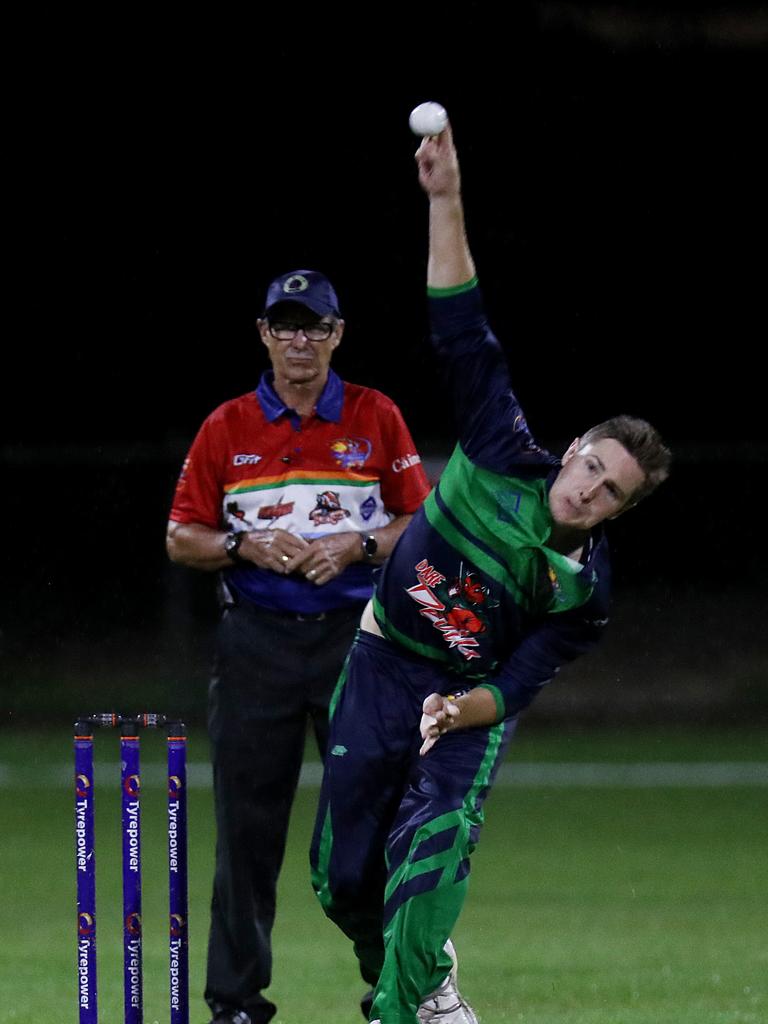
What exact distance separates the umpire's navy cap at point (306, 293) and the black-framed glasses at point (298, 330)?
43 mm

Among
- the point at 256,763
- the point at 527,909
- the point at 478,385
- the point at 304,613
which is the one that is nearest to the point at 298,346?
the point at 304,613

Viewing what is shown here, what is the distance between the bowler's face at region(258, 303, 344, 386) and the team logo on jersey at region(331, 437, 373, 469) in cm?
19

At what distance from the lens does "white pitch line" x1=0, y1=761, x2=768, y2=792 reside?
1116 cm

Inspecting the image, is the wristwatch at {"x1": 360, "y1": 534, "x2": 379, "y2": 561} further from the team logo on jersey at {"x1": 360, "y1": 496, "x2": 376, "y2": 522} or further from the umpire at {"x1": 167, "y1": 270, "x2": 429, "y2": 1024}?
the team logo on jersey at {"x1": 360, "y1": 496, "x2": 376, "y2": 522}

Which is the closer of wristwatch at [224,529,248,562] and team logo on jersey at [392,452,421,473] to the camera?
wristwatch at [224,529,248,562]

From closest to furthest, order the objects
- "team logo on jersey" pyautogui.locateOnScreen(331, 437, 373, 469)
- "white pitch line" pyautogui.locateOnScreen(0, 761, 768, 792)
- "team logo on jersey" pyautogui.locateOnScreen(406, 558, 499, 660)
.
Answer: "team logo on jersey" pyautogui.locateOnScreen(406, 558, 499, 660) → "team logo on jersey" pyautogui.locateOnScreen(331, 437, 373, 469) → "white pitch line" pyautogui.locateOnScreen(0, 761, 768, 792)

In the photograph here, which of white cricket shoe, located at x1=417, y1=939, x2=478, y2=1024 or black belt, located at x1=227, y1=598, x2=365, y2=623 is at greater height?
black belt, located at x1=227, y1=598, x2=365, y2=623

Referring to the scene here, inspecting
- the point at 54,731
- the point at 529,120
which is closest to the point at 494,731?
the point at 54,731

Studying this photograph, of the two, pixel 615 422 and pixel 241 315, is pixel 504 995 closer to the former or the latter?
pixel 615 422

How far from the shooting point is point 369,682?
206 inches

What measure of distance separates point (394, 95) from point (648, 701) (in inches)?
330

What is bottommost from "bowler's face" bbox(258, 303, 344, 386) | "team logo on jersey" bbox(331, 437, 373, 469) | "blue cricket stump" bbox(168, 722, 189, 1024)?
"blue cricket stump" bbox(168, 722, 189, 1024)

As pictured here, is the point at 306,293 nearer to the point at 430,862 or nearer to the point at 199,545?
the point at 199,545

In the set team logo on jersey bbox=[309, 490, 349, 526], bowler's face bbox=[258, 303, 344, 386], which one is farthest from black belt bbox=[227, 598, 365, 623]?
bowler's face bbox=[258, 303, 344, 386]
